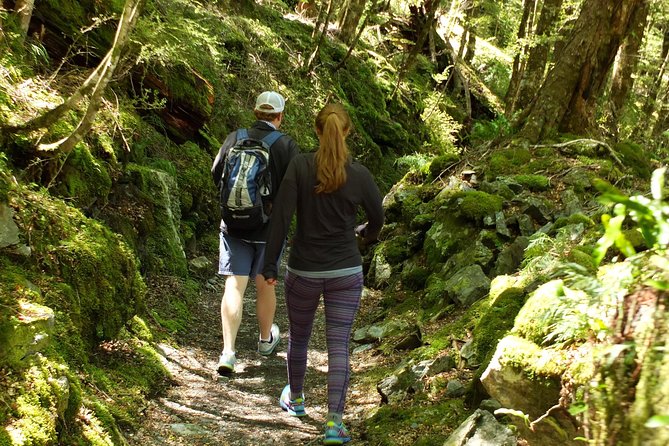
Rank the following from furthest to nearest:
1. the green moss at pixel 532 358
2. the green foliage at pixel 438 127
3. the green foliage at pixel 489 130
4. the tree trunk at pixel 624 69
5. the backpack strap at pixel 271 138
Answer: the green foliage at pixel 438 127
the tree trunk at pixel 624 69
the green foliage at pixel 489 130
the backpack strap at pixel 271 138
the green moss at pixel 532 358

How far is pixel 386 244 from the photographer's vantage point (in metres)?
9.22

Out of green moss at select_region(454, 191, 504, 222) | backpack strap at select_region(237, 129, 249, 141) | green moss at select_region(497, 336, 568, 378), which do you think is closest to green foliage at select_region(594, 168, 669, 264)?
green moss at select_region(497, 336, 568, 378)

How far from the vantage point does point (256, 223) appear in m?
5.03

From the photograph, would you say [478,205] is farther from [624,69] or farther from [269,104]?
[624,69]

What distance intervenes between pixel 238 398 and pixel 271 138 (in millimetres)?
2260

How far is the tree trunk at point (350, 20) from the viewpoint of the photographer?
19656 mm

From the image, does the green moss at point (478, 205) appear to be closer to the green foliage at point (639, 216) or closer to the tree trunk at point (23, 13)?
the tree trunk at point (23, 13)

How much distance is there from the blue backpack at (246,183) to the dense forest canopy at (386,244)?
3.52ft

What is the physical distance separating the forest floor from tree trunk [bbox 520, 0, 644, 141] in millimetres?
5069

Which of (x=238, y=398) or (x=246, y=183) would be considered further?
(x=238, y=398)

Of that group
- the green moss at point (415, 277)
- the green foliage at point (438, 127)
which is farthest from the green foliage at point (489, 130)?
the green foliage at point (438, 127)

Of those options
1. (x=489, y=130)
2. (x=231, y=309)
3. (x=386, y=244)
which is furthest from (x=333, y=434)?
(x=489, y=130)

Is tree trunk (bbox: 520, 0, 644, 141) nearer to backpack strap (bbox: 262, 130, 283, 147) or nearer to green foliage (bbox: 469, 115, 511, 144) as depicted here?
green foliage (bbox: 469, 115, 511, 144)

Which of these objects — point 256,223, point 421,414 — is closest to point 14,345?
point 256,223
